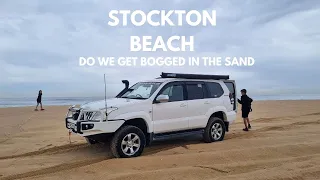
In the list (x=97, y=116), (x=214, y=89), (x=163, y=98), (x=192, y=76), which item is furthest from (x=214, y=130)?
(x=97, y=116)

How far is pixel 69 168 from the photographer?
6492mm

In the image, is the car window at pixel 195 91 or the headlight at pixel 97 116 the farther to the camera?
the car window at pixel 195 91

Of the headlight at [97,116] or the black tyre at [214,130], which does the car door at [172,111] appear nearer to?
the black tyre at [214,130]

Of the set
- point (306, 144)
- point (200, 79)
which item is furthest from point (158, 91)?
point (306, 144)

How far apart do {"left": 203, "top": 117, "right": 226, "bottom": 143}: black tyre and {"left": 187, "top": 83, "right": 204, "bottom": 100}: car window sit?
0.80 metres

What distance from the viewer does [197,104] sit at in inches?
351

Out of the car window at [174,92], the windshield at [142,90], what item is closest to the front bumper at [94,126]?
the windshield at [142,90]

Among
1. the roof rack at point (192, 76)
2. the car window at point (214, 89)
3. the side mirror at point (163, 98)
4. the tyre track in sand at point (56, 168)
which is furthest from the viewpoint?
the car window at point (214, 89)

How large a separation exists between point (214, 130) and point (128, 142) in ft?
9.94

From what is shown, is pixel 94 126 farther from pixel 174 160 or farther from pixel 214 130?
pixel 214 130

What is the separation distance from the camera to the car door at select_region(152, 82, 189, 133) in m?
7.93

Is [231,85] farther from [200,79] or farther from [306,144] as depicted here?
[306,144]

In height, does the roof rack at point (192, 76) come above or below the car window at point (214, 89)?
above

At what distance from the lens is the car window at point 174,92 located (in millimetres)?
8394
